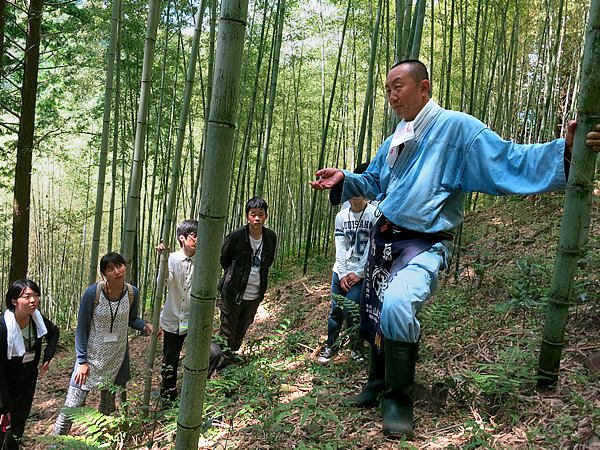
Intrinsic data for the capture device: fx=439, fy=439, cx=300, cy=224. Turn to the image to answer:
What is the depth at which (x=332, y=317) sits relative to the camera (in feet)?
9.93

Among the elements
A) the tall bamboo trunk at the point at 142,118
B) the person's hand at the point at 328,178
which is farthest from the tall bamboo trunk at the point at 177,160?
the person's hand at the point at 328,178

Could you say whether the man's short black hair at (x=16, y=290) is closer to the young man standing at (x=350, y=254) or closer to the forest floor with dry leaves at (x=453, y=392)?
the forest floor with dry leaves at (x=453, y=392)

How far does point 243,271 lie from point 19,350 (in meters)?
1.53

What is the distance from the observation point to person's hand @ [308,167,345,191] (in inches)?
72.3

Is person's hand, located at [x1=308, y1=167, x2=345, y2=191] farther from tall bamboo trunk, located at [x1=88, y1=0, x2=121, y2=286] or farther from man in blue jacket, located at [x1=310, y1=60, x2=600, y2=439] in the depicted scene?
tall bamboo trunk, located at [x1=88, y1=0, x2=121, y2=286]

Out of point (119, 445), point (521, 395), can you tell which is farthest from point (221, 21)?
point (119, 445)

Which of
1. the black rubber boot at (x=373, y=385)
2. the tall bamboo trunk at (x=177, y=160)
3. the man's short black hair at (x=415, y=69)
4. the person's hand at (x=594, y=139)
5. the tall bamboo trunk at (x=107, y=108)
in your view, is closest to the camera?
the person's hand at (x=594, y=139)

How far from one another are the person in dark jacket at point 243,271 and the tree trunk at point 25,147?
3.57 m

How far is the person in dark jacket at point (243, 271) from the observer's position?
3.37 meters

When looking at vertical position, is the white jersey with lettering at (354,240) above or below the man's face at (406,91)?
below

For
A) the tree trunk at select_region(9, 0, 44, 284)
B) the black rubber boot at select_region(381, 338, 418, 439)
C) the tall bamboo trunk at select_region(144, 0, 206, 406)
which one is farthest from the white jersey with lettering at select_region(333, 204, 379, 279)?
the tree trunk at select_region(9, 0, 44, 284)

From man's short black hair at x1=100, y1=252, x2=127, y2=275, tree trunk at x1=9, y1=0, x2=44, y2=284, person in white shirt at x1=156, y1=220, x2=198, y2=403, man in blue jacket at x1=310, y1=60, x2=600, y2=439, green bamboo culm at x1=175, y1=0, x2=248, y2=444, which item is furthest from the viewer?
tree trunk at x1=9, y1=0, x2=44, y2=284

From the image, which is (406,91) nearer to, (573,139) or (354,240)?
(573,139)

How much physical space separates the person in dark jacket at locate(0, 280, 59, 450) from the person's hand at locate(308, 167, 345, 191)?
209cm
